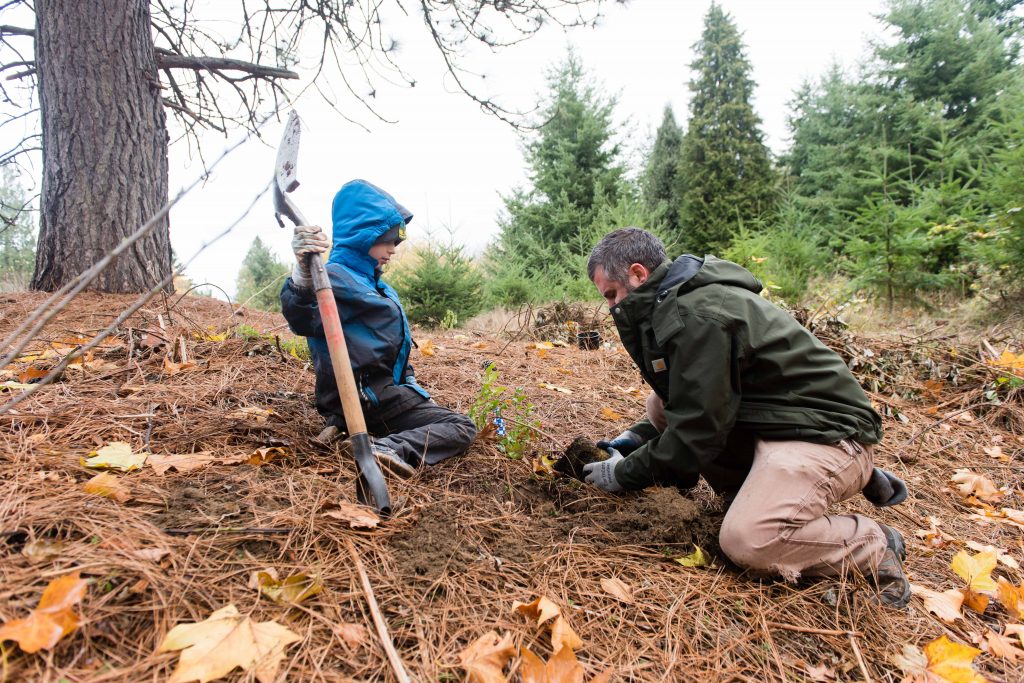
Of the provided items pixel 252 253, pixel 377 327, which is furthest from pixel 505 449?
pixel 252 253

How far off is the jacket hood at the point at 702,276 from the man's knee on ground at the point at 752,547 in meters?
0.91

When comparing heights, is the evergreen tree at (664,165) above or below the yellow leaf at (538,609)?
above

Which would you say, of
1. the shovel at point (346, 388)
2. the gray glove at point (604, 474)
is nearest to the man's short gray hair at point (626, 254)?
the gray glove at point (604, 474)

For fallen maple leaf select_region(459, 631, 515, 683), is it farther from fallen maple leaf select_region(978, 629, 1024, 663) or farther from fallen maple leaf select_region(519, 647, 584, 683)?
fallen maple leaf select_region(978, 629, 1024, 663)

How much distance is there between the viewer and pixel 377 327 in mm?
2518

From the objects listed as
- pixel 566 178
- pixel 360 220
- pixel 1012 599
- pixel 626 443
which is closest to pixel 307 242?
pixel 360 220

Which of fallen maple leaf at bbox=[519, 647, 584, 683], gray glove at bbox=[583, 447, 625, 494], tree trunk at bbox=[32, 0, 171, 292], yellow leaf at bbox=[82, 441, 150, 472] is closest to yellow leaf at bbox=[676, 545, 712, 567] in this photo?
gray glove at bbox=[583, 447, 625, 494]

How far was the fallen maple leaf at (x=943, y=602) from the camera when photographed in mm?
1912

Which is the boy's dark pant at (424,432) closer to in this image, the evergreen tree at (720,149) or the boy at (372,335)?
the boy at (372,335)

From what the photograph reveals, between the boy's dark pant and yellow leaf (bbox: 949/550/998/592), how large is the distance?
204cm

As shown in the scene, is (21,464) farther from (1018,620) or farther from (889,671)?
(1018,620)

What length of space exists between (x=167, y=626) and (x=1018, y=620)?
2788 mm

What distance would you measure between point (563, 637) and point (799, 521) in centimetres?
102

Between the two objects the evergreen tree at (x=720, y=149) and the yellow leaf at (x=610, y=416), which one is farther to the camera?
the evergreen tree at (x=720, y=149)
